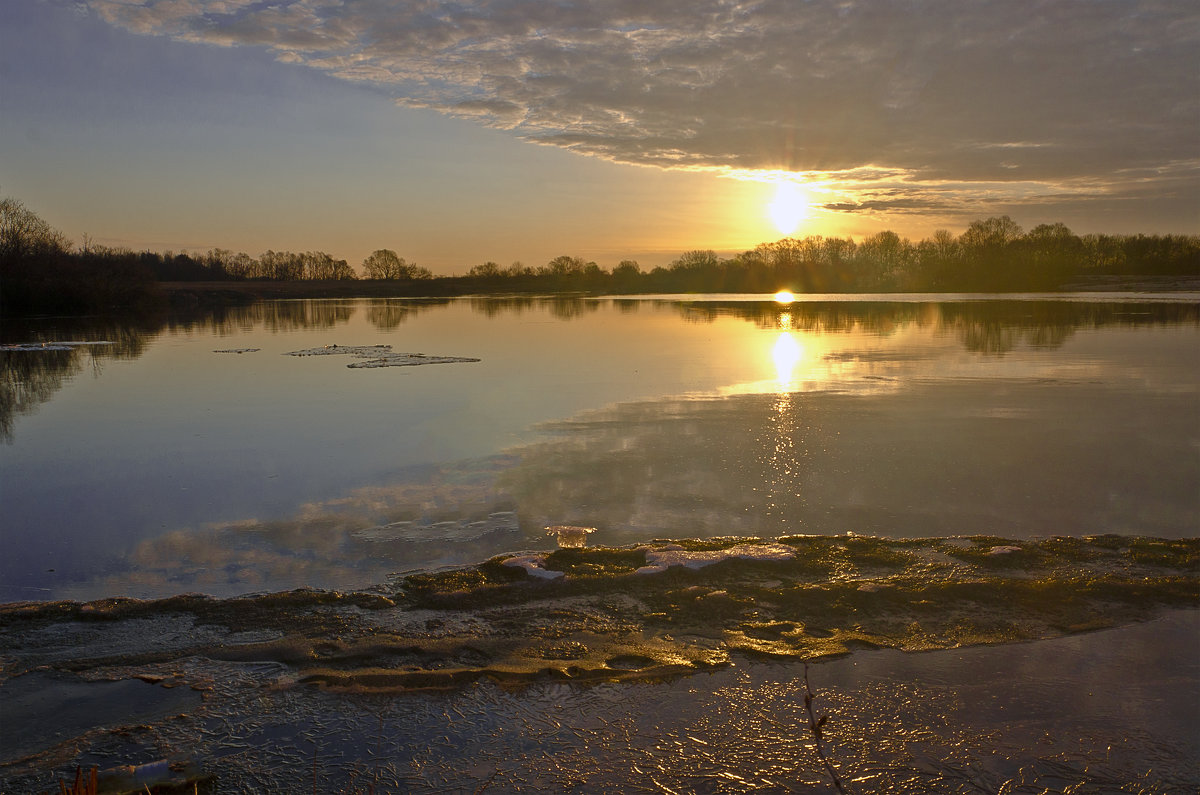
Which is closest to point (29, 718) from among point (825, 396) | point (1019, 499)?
point (1019, 499)

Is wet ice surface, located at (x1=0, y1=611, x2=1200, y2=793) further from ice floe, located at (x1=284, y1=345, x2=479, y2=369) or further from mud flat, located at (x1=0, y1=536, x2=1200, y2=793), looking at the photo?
ice floe, located at (x1=284, y1=345, x2=479, y2=369)

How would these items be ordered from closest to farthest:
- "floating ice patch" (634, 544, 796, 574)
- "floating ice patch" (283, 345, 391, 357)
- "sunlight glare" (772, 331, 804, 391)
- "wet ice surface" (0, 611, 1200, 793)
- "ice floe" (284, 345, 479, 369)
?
"wet ice surface" (0, 611, 1200, 793) < "floating ice patch" (634, 544, 796, 574) < "sunlight glare" (772, 331, 804, 391) < "ice floe" (284, 345, 479, 369) < "floating ice patch" (283, 345, 391, 357)

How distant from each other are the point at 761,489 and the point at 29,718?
5.43 m

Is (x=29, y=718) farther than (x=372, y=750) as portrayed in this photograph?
Yes

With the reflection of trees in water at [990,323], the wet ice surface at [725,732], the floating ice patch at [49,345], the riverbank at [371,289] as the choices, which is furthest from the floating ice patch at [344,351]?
the riverbank at [371,289]

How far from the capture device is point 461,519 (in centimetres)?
647

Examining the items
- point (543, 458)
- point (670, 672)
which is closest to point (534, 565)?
point (670, 672)

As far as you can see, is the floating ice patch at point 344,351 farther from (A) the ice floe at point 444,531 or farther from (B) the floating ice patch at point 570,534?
(B) the floating ice patch at point 570,534

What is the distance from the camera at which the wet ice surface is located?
3.25 metres

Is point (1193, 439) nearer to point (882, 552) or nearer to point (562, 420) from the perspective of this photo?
point (882, 552)

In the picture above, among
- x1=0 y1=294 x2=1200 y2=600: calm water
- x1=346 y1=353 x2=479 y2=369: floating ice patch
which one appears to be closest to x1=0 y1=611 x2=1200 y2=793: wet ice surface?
x1=0 y1=294 x2=1200 y2=600: calm water

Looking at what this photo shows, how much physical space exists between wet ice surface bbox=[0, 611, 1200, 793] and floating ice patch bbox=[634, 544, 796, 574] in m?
1.24

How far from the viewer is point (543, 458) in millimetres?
8391

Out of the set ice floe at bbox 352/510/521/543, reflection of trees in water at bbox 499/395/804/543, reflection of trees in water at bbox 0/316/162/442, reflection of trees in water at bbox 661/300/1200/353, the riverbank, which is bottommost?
ice floe at bbox 352/510/521/543
